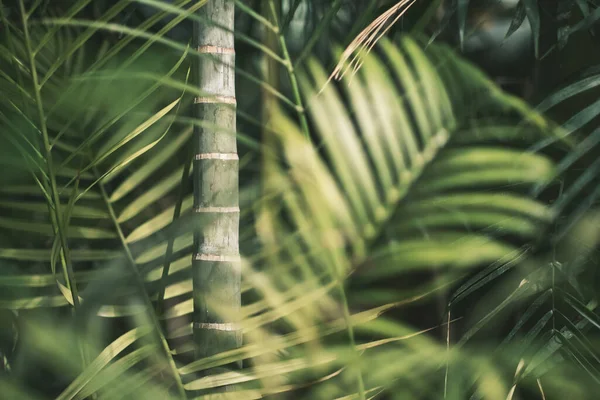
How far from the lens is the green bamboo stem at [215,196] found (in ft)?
1.97

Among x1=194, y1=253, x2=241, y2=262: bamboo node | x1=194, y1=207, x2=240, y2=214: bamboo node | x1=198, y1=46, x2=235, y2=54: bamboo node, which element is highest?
x1=198, y1=46, x2=235, y2=54: bamboo node

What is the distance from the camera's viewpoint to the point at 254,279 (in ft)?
2.12

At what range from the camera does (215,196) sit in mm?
604

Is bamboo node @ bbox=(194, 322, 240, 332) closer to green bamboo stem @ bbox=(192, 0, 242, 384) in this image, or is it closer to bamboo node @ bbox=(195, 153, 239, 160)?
green bamboo stem @ bbox=(192, 0, 242, 384)

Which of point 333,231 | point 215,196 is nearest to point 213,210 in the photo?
point 215,196

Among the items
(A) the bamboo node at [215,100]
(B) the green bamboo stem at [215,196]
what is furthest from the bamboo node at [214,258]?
(A) the bamboo node at [215,100]

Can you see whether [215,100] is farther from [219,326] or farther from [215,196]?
[219,326]

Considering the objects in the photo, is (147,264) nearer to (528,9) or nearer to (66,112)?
(66,112)

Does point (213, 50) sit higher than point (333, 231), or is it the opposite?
point (213, 50)

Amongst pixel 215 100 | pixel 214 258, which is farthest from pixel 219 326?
pixel 215 100

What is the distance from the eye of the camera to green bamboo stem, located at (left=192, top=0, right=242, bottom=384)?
60 centimetres

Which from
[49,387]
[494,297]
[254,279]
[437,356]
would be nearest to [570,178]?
[494,297]

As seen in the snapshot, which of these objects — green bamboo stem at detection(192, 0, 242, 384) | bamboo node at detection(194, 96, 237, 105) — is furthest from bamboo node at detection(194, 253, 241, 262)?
bamboo node at detection(194, 96, 237, 105)

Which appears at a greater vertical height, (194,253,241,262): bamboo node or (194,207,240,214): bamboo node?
(194,207,240,214): bamboo node
